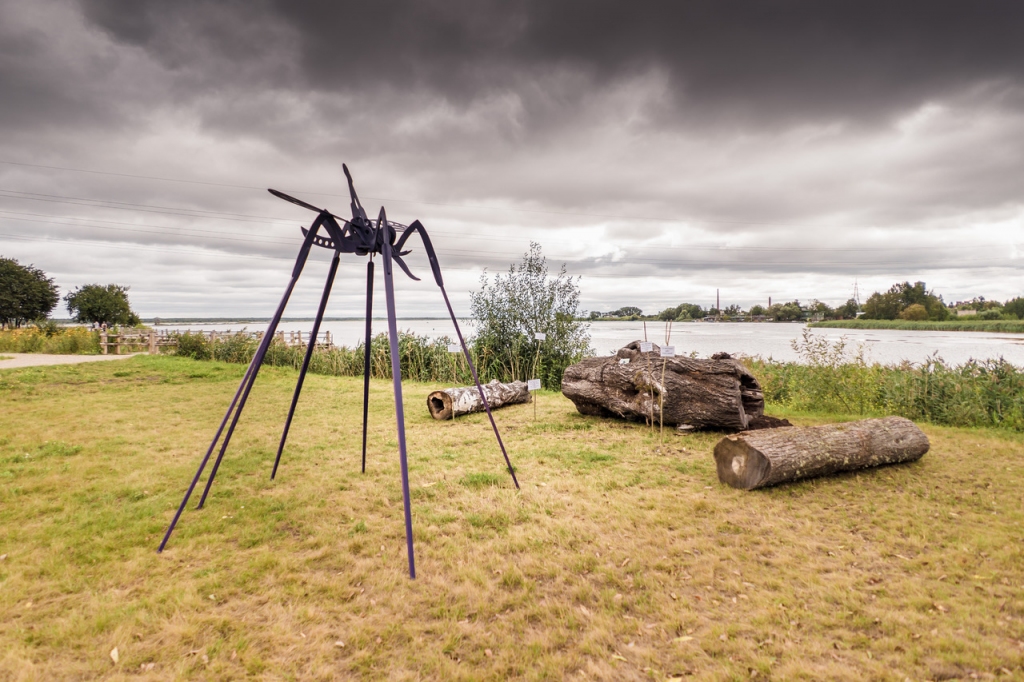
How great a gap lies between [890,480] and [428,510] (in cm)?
514

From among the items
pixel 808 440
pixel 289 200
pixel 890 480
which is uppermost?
pixel 289 200

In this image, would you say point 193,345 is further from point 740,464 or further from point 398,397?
point 740,464

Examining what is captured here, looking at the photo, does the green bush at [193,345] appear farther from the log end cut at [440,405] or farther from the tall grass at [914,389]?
the tall grass at [914,389]

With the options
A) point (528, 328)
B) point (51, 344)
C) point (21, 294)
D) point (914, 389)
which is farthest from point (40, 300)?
point (914, 389)

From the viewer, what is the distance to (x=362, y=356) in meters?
15.5

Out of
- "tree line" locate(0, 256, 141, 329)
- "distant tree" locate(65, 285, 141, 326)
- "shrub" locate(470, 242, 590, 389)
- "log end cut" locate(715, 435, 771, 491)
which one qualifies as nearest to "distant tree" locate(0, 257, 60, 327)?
"tree line" locate(0, 256, 141, 329)

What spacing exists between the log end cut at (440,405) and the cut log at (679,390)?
257 cm

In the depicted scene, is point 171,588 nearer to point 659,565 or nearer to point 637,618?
point 637,618

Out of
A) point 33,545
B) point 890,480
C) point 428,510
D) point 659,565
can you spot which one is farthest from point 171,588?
point 890,480

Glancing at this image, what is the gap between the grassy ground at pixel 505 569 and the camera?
231 cm

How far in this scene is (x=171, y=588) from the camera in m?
2.84

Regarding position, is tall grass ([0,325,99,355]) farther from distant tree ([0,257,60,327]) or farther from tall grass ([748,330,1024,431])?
tall grass ([748,330,1024,431])

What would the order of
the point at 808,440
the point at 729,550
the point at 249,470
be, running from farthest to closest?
the point at 249,470
the point at 808,440
the point at 729,550

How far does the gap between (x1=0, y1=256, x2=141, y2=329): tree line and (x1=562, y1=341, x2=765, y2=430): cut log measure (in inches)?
1740
